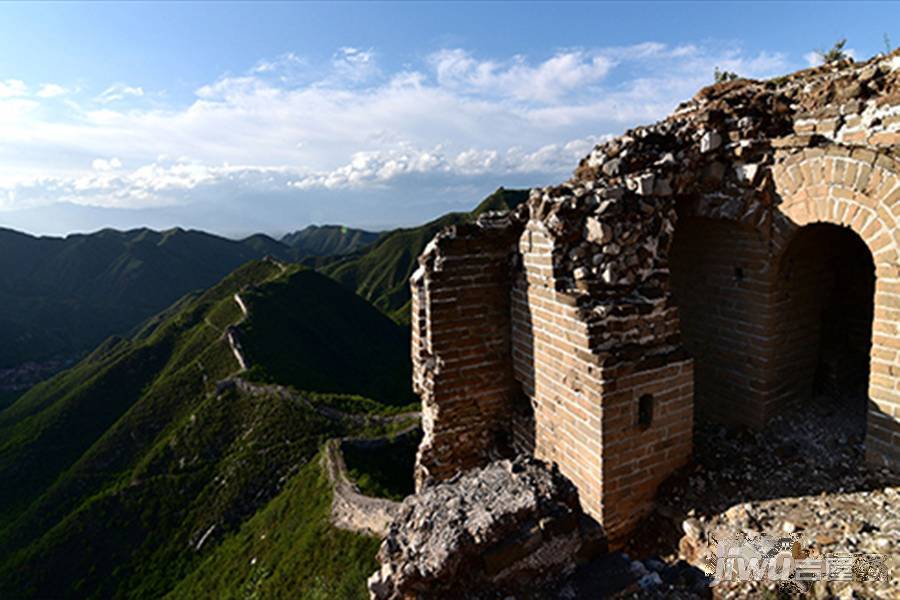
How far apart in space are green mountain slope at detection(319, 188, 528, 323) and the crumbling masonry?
6532 cm

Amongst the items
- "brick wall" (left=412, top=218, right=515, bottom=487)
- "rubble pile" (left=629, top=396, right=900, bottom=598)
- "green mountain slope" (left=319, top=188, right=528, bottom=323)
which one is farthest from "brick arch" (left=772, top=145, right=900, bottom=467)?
"green mountain slope" (left=319, top=188, right=528, bottom=323)

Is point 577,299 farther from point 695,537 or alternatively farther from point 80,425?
point 80,425

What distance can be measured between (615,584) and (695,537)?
68 centimetres

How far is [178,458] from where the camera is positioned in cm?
2998

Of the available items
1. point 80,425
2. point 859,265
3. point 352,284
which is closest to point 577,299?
point 859,265

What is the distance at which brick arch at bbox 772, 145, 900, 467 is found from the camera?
360cm

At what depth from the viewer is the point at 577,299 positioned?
12.7 feet

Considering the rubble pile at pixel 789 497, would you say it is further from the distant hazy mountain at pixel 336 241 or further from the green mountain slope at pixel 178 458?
the distant hazy mountain at pixel 336 241

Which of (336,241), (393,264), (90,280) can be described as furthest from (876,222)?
(336,241)

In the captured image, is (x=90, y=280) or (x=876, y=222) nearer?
(x=876, y=222)

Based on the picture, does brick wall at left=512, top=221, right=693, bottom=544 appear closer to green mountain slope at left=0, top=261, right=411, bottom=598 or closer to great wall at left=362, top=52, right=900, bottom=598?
→ great wall at left=362, top=52, right=900, bottom=598

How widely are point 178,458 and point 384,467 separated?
1334 cm

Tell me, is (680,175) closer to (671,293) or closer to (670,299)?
(671,293)

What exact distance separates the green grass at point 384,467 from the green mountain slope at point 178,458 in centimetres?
182
